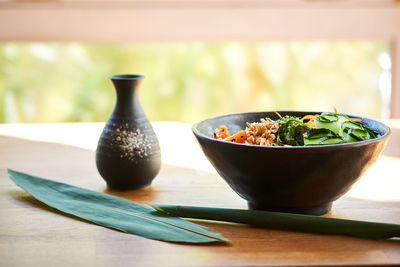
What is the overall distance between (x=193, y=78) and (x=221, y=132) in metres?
2.58

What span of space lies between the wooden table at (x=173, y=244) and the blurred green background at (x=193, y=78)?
212cm

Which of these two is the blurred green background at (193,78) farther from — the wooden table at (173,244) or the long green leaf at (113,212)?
the long green leaf at (113,212)

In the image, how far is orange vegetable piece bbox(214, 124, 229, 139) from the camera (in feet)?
3.76

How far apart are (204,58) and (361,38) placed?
3.50 ft

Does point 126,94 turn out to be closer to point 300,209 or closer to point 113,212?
point 113,212

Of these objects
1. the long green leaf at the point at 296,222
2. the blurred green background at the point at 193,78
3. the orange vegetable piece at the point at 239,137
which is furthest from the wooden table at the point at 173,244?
the blurred green background at the point at 193,78

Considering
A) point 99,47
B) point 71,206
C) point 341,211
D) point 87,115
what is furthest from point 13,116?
point 341,211

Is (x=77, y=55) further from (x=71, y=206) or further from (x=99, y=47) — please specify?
(x=71, y=206)

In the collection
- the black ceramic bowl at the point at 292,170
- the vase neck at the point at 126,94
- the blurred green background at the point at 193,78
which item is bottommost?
the blurred green background at the point at 193,78

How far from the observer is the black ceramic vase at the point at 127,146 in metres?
1.22

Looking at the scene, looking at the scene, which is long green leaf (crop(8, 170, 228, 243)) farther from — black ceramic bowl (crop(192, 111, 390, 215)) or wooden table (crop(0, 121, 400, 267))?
black ceramic bowl (crop(192, 111, 390, 215))

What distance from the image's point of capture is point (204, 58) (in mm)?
3682

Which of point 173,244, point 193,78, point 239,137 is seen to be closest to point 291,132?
point 239,137

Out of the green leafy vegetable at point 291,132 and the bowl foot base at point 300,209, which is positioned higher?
the green leafy vegetable at point 291,132
